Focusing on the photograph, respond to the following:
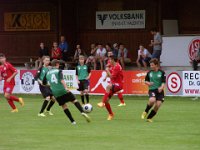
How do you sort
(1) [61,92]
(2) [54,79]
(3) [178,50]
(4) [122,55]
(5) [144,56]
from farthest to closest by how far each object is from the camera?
(4) [122,55]
(3) [178,50]
(5) [144,56]
(2) [54,79]
(1) [61,92]

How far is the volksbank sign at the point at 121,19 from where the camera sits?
1564 inches

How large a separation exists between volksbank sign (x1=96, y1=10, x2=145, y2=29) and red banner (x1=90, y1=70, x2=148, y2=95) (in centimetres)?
666

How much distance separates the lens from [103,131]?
17422 millimetres

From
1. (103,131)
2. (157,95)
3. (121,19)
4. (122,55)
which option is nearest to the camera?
(103,131)

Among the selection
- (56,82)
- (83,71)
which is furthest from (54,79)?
(83,71)

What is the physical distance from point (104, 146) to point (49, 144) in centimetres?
125

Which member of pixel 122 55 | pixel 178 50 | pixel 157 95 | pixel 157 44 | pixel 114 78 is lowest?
pixel 157 95

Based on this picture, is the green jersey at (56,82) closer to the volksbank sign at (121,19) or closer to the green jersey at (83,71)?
the green jersey at (83,71)

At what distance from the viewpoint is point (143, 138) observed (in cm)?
1587

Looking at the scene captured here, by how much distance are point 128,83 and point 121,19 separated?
7.74 meters

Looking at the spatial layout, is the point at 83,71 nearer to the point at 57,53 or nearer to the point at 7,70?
the point at 7,70

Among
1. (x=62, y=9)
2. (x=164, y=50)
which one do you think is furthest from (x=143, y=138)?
(x=62, y=9)

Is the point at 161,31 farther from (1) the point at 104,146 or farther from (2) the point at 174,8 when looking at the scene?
(1) the point at 104,146

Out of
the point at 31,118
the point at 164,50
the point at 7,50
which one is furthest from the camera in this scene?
the point at 7,50
